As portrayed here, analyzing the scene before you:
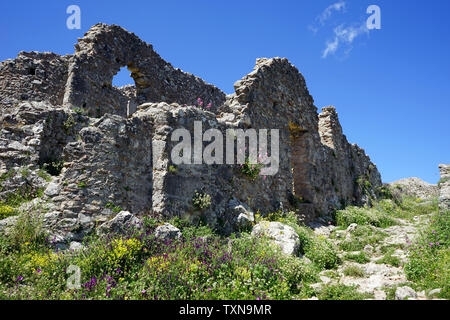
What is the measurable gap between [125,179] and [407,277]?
660 cm

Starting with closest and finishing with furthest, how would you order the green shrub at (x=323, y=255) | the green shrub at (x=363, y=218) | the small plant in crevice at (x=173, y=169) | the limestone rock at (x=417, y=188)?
the green shrub at (x=323, y=255)
the small plant in crevice at (x=173, y=169)
the green shrub at (x=363, y=218)
the limestone rock at (x=417, y=188)

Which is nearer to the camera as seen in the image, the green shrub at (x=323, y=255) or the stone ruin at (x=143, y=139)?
the stone ruin at (x=143, y=139)

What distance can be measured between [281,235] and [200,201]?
2.43m

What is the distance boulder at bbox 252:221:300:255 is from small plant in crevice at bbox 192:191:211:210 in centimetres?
155

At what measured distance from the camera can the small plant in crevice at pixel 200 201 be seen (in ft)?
26.1

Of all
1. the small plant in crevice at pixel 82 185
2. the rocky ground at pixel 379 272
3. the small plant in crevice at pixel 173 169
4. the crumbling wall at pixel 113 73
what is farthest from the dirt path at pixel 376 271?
the crumbling wall at pixel 113 73

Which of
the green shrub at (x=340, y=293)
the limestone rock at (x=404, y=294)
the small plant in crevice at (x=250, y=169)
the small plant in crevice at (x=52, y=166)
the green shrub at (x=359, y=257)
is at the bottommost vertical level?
the green shrub at (x=340, y=293)

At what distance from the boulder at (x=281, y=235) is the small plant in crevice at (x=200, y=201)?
1.55m

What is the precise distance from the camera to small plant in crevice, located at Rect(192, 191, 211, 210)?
26.1 ft

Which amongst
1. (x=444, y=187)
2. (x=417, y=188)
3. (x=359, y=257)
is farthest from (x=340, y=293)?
(x=417, y=188)

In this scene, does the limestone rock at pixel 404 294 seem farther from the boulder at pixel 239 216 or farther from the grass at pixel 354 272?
the boulder at pixel 239 216

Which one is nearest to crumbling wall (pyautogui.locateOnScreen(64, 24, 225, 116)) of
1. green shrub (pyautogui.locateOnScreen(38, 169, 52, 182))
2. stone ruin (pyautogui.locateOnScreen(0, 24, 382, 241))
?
stone ruin (pyautogui.locateOnScreen(0, 24, 382, 241))

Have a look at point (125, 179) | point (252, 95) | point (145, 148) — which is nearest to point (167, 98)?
point (252, 95)

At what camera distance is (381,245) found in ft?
26.9
